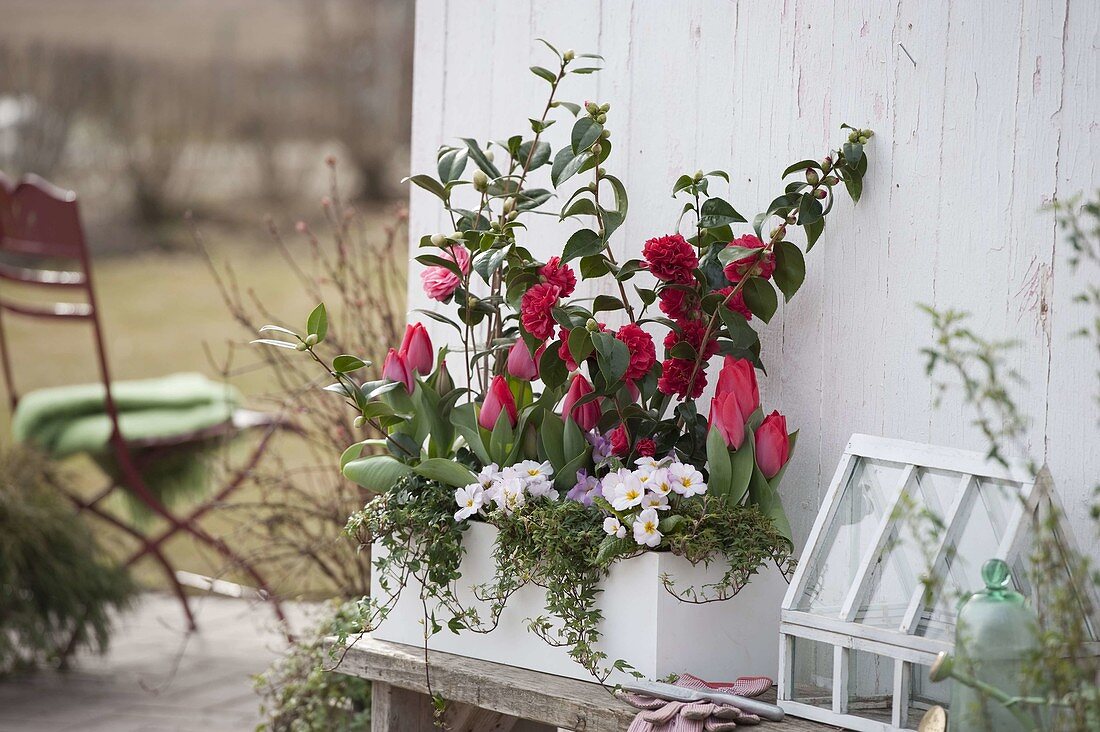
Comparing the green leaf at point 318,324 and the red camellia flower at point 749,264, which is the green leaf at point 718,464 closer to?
the red camellia flower at point 749,264

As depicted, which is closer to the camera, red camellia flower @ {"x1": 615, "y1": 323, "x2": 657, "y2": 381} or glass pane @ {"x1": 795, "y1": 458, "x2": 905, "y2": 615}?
glass pane @ {"x1": 795, "y1": 458, "x2": 905, "y2": 615}

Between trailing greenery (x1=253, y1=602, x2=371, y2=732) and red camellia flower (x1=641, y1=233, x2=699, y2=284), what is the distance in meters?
0.94

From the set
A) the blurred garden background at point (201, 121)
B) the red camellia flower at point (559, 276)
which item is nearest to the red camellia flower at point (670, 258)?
the red camellia flower at point (559, 276)

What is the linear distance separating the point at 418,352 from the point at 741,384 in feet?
1.53

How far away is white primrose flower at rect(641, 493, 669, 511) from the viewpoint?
4.93 ft

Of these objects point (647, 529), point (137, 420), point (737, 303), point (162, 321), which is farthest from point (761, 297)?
point (162, 321)

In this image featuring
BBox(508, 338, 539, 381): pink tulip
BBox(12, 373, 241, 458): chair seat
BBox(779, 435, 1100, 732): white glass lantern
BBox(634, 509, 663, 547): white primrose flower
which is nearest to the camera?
BBox(779, 435, 1100, 732): white glass lantern

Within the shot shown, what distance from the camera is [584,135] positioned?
1.64 m

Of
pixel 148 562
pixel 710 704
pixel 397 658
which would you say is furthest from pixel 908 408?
pixel 148 562

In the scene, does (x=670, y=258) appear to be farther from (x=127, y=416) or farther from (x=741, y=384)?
(x=127, y=416)

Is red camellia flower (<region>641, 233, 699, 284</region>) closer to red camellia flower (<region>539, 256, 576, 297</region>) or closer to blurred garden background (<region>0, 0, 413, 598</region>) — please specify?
red camellia flower (<region>539, 256, 576, 297</region>)

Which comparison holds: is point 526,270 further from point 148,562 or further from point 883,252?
point 148,562

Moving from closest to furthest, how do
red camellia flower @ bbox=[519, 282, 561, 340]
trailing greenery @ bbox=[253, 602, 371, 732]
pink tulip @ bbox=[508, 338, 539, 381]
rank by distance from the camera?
1. red camellia flower @ bbox=[519, 282, 561, 340]
2. pink tulip @ bbox=[508, 338, 539, 381]
3. trailing greenery @ bbox=[253, 602, 371, 732]

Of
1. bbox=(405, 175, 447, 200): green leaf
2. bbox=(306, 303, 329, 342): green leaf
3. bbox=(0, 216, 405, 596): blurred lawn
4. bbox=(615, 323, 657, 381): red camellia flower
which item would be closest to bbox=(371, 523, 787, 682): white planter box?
bbox=(615, 323, 657, 381): red camellia flower
